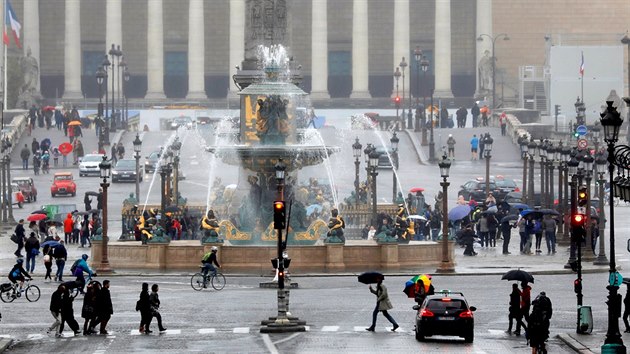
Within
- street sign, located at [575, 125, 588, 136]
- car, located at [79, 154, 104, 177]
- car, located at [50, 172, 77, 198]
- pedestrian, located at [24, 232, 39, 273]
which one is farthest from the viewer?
street sign, located at [575, 125, 588, 136]

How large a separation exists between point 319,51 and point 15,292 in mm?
82762

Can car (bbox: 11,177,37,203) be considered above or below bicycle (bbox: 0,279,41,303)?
above

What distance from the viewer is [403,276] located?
5906cm

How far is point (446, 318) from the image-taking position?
44.0m

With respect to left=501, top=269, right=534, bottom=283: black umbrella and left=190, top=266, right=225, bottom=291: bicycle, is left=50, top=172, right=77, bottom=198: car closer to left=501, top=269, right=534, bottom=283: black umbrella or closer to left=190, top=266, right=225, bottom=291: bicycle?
left=190, top=266, right=225, bottom=291: bicycle

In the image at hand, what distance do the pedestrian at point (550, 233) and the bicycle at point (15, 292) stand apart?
64.7ft

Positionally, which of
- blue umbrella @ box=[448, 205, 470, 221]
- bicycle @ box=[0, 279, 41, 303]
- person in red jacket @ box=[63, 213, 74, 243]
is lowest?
bicycle @ box=[0, 279, 41, 303]

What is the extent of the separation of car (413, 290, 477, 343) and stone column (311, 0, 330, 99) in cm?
9114

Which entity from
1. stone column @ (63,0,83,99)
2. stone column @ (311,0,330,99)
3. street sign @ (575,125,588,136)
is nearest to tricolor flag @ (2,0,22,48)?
stone column @ (63,0,83,99)

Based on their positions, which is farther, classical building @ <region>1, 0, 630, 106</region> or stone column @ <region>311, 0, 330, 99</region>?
classical building @ <region>1, 0, 630, 106</region>

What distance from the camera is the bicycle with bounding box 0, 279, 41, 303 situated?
53.5 meters

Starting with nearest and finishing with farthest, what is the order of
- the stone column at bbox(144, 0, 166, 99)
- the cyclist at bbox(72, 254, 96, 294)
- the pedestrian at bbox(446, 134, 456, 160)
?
the cyclist at bbox(72, 254, 96, 294) < the pedestrian at bbox(446, 134, 456, 160) < the stone column at bbox(144, 0, 166, 99)

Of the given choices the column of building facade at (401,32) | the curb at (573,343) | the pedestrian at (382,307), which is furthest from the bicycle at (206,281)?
the column of building facade at (401,32)

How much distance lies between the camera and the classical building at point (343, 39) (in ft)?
446
